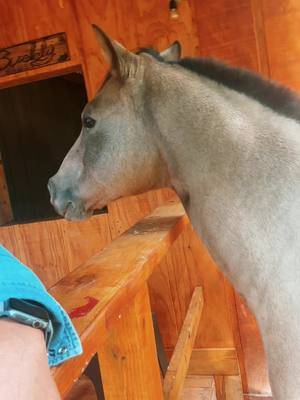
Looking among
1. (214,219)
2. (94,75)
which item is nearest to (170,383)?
(214,219)

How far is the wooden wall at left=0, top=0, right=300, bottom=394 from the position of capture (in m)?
1.56

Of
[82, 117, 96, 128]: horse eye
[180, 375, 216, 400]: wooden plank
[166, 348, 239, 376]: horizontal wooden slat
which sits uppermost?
[82, 117, 96, 128]: horse eye

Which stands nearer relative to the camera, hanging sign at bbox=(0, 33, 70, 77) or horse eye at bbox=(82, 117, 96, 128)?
horse eye at bbox=(82, 117, 96, 128)

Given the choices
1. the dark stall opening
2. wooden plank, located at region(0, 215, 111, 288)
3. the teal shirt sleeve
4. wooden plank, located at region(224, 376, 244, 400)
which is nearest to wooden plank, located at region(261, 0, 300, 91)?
wooden plank, located at region(0, 215, 111, 288)

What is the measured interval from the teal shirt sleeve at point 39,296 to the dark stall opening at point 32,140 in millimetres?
1999

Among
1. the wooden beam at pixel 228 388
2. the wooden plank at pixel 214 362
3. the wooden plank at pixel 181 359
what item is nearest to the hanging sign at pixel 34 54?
the wooden plank at pixel 181 359

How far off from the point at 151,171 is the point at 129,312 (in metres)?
0.38

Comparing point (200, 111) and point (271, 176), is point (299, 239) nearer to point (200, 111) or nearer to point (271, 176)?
point (271, 176)

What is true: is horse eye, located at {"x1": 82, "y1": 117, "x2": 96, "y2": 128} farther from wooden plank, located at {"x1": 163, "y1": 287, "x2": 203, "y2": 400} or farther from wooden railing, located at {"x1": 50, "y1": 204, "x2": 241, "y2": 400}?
wooden plank, located at {"x1": 163, "y1": 287, "x2": 203, "y2": 400}

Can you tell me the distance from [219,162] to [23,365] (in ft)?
2.02

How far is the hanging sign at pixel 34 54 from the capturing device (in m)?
1.71

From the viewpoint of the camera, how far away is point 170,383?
41.6 inches

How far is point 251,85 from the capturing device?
2.83 feet

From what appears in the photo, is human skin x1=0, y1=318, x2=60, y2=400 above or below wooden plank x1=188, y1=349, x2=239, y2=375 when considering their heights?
above
